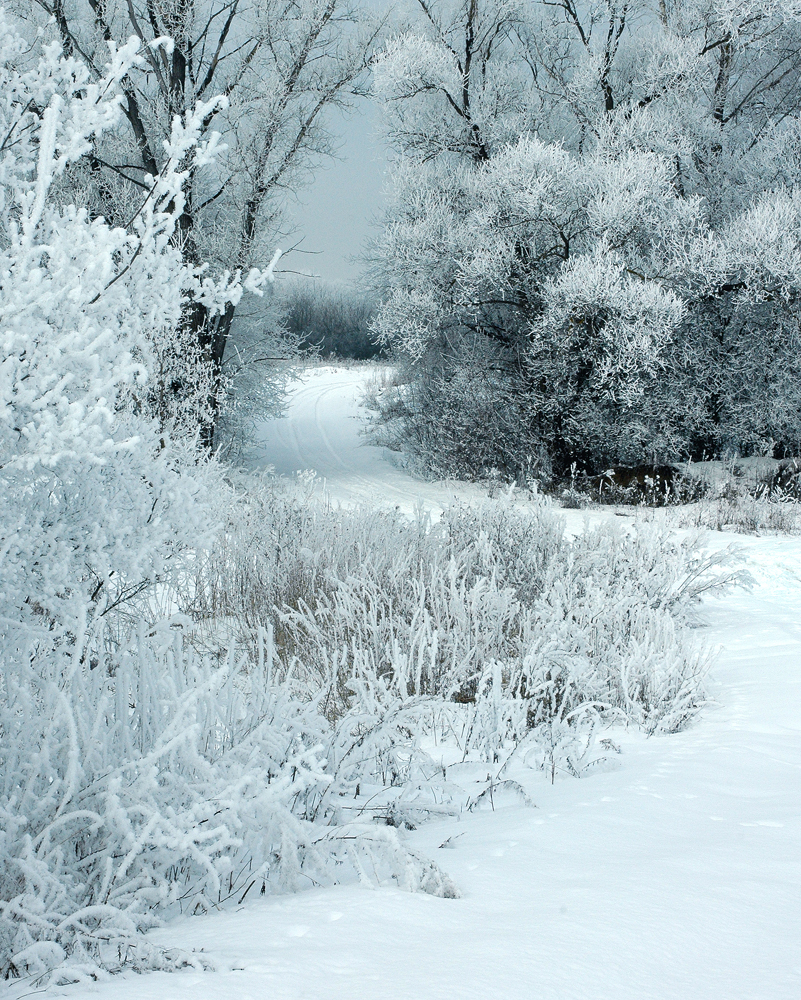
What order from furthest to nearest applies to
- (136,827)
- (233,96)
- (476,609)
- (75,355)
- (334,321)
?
(334,321)
(233,96)
(476,609)
(75,355)
(136,827)

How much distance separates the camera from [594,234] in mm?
11938

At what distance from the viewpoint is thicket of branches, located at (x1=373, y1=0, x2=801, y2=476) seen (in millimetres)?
11250

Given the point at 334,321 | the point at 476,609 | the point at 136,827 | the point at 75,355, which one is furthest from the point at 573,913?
the point at 334,321

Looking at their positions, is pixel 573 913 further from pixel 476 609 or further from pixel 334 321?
pixel 334 321

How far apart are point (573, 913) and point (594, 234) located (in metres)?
12.1

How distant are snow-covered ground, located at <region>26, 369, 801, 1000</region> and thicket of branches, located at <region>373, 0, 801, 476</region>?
29.9ft

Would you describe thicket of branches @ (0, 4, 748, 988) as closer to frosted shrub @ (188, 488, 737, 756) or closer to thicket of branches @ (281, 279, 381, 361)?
frosted shrub @ (188, 488, 737, 756)

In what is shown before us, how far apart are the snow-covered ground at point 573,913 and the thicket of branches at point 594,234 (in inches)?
358

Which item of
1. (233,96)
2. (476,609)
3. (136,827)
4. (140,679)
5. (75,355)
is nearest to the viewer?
(136,827)

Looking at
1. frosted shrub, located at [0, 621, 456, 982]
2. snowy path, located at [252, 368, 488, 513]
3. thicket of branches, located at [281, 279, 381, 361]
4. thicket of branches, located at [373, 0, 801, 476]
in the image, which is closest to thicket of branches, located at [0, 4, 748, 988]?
frosted shrub, located at [0, 621, 456, 982]

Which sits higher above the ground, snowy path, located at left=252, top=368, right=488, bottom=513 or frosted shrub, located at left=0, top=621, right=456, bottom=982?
snowy path, located at left=252, top=368, right=488, bottom=513

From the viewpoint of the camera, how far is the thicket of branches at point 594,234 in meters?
11.2

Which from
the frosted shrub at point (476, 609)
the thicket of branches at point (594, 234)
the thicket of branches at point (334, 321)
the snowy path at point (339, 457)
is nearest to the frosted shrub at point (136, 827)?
the frosted shrub at point (476, 609)

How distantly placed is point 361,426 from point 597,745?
594 inches
